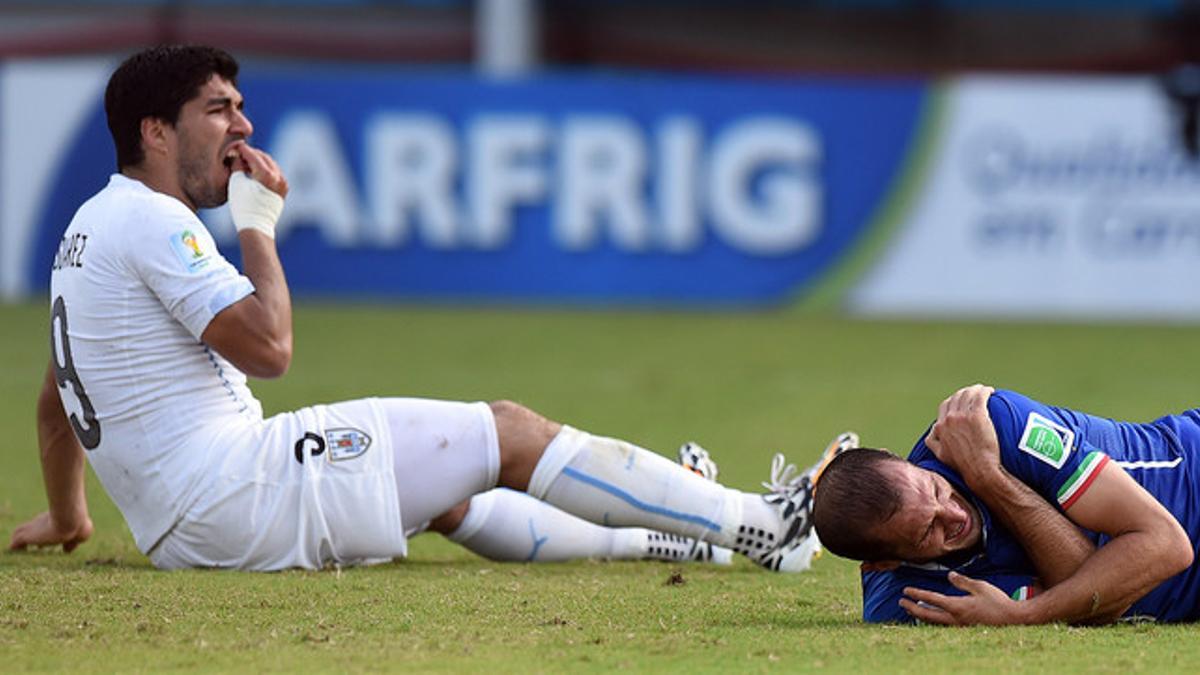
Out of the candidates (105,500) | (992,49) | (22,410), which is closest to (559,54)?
(992,49)

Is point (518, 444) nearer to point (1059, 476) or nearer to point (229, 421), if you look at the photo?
point (229, 421)

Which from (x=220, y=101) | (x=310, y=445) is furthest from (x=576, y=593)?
(x=220, y=101)

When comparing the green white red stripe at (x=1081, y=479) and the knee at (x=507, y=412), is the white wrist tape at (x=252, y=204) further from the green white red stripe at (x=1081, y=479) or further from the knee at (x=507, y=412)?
the green white red stripe at (x=1081, y=479)

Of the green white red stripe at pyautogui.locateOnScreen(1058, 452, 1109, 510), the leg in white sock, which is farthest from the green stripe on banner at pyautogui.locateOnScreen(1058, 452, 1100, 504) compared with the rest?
the leg in white sock

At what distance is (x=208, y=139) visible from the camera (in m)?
6.12

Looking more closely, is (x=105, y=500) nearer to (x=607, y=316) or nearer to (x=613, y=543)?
(x=613, y=543)

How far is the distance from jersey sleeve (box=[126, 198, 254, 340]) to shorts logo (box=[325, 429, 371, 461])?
46 centimetres

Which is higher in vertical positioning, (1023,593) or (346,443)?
(346,443)

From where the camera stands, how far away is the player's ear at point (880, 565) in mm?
5109

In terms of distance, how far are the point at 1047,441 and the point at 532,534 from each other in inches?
78.5

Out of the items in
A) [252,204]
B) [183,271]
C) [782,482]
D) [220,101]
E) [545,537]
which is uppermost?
[220,101]

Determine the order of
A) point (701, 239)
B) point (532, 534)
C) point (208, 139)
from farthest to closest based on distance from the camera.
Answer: point (701, 239), point (532, 534), point (208, 139)

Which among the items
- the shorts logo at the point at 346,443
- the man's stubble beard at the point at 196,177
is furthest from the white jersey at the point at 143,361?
the shorts logo at the point at 346,443

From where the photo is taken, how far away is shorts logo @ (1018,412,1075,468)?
16.4ft
